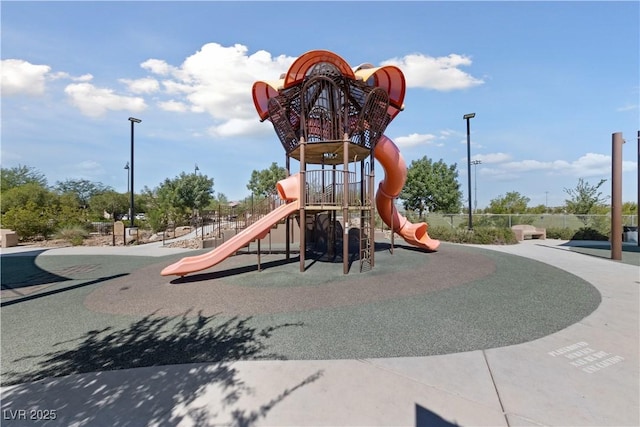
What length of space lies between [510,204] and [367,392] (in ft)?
151

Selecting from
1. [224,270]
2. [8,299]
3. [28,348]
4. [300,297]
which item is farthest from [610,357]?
[8,299]

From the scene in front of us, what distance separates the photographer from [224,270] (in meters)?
10.9

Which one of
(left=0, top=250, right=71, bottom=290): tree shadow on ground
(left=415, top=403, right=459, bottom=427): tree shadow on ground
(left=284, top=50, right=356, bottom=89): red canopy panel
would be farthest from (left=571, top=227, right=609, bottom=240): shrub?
(left=0, top=250, right=71, bottom=290): tree shadow on ground

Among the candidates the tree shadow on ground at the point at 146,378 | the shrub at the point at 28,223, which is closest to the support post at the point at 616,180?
the tree shadow on ground at the point at 146,378

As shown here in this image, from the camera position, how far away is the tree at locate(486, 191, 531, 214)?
125 feet

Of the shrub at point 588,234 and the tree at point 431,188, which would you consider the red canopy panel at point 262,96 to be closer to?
the shrub at point 588,234

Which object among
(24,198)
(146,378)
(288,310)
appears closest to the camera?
(146,378)

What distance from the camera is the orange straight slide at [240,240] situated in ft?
29.7

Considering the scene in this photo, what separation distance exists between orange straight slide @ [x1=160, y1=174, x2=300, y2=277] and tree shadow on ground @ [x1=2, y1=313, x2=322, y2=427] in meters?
3.52

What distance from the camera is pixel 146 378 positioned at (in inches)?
150

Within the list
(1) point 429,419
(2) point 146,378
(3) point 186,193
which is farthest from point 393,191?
(3) point 186,193

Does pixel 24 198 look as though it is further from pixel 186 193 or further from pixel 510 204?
pixel 510 204

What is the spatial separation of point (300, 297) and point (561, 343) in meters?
5.18

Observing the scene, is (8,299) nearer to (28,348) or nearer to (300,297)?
(28,348)
